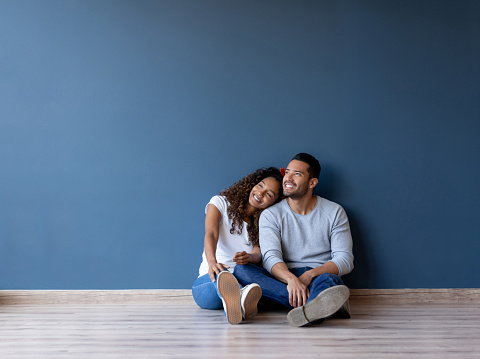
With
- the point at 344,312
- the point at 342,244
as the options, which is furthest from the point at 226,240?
the point at 344,312

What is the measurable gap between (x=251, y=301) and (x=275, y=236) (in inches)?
16.8

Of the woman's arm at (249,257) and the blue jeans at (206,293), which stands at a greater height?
the woman's arm at (249,257)

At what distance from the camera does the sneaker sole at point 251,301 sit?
1.94 m

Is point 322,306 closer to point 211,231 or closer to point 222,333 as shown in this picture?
point 222,333

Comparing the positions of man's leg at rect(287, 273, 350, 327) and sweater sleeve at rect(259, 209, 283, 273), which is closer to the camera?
man's leg at rect(287, 273, 350, 327)

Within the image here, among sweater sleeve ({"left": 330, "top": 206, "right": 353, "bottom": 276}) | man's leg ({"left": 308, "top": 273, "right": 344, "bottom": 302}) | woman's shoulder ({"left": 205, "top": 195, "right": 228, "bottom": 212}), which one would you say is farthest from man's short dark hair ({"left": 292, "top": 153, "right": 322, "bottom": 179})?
man's leg ({"left": 308, "top": 273, "right": 344, "bottom": 302})

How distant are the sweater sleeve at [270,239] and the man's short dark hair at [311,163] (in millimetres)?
301

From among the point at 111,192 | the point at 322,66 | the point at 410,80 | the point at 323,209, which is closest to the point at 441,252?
the point at 323,209

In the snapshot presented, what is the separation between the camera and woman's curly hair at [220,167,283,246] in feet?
7.81

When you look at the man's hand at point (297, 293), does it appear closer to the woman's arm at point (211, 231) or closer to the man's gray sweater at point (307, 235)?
the man's gray sweater at point (307, 235)

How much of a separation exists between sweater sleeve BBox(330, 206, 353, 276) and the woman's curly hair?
1.14ft

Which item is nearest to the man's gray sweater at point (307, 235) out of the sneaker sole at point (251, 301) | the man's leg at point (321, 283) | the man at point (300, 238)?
the man at point (300, 238)

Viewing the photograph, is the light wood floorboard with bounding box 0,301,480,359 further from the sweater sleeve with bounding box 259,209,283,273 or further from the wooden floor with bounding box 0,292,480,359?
the sweater sleeve with bounding box 259,209,283,273

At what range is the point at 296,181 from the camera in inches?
90.0
